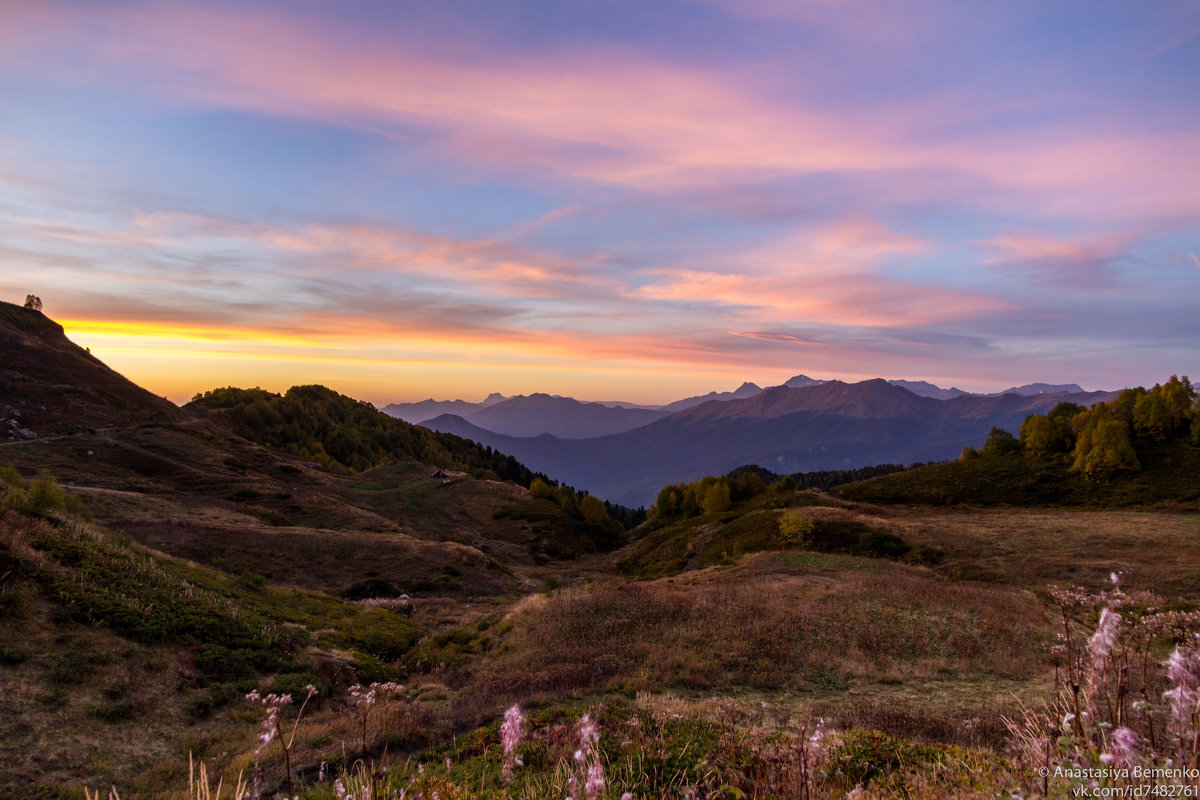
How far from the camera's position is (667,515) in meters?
110

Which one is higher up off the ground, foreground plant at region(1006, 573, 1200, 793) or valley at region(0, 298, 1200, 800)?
foreground plant at region(1006, 573, 1200, 793)

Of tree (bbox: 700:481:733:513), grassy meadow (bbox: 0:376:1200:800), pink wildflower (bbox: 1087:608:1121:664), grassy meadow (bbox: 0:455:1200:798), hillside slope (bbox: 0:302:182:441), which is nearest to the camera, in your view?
pink wildflower (bbox: 1087:608:1121:664)

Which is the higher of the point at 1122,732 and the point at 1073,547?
the point at 1122,732

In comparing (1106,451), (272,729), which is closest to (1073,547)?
(1106,451)

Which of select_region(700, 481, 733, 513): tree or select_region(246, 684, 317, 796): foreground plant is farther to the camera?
select_region(700, 481, 733, 513): tree

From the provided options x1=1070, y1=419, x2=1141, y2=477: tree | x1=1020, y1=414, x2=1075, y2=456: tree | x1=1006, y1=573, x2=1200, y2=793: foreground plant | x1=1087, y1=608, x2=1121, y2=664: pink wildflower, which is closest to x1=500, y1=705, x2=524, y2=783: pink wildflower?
x1=1006, y1=573, x2=1200, y2=793: foreground plant

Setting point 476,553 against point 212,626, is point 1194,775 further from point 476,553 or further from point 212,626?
point 476,553

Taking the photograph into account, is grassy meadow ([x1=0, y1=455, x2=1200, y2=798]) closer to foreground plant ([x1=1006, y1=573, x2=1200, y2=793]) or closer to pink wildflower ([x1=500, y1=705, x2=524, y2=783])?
pink wildflower ([x1=500, y1=705, x2=524, y2=783])

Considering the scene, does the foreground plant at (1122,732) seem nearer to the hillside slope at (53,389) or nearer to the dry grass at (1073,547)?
the dry grass at (1073,547)

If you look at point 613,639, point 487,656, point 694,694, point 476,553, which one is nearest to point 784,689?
point 694,694

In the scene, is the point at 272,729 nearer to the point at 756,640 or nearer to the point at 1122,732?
the point at 1122,732

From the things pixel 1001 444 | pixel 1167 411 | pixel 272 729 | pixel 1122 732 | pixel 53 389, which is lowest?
pixel 272 729

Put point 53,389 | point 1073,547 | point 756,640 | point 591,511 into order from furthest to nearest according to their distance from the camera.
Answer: point 591,511
point 53,389
point 1073,547
point 756,640

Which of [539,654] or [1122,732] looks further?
[539,654]
